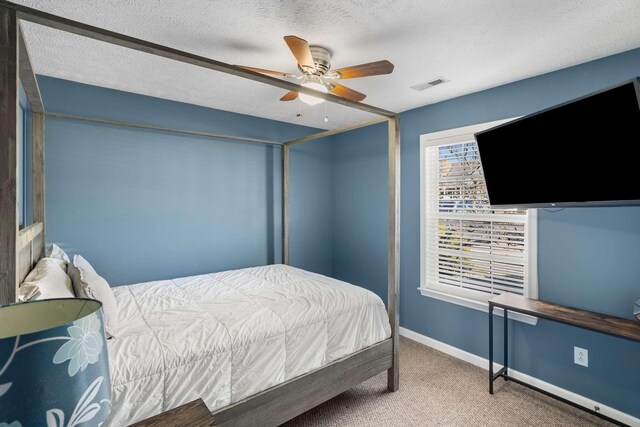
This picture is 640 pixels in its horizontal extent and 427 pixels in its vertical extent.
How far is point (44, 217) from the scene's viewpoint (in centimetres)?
249

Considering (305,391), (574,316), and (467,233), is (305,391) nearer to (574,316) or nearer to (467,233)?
(574,316)

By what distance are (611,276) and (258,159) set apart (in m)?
3.35

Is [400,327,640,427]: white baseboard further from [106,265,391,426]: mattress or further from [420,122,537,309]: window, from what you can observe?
[106,265,391,426]: mattress

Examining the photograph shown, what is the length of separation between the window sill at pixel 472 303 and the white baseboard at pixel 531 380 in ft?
1.47

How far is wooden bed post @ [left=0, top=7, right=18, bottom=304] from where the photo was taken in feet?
3.43

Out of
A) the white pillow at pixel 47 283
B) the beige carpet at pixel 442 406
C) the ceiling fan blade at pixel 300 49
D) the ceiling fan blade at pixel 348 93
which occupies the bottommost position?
the beige carpet at pixel 442 406

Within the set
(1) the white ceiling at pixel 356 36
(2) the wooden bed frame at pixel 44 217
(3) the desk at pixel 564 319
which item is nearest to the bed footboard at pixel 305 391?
(2) the wooden bed frame at pixel 44 217

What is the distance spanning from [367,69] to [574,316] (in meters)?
2.13

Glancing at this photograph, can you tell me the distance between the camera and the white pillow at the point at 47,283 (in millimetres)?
1423

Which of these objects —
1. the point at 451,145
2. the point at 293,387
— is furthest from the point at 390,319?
the point at 451,145

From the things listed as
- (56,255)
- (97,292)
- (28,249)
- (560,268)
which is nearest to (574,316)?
(560,268)

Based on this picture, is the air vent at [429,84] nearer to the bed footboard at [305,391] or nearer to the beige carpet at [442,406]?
the bed footboard at [305,391]

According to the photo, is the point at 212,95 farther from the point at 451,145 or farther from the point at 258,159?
the point at 451,145

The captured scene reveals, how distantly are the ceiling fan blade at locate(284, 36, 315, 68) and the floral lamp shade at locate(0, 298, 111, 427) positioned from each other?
4.81 feet
